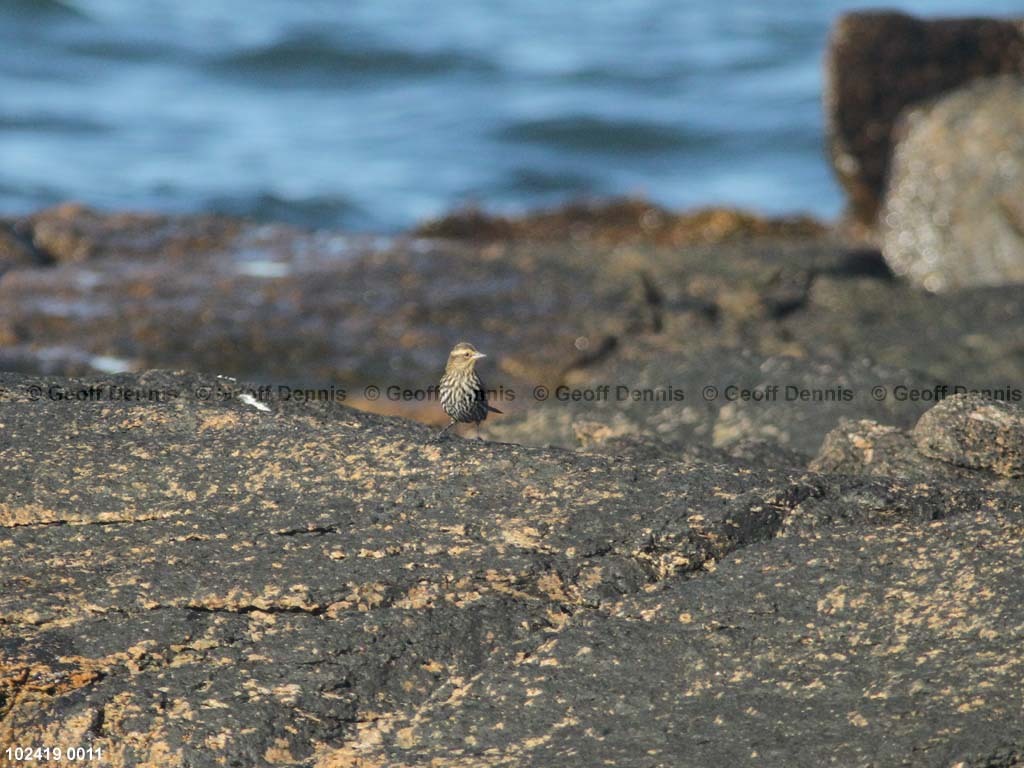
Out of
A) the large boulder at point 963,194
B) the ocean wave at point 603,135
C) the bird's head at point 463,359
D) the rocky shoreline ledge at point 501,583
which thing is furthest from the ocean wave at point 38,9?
the rocky shoreline ledge at point 501,583

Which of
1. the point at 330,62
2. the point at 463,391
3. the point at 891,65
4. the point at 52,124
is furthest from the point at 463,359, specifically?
the point at 330,62

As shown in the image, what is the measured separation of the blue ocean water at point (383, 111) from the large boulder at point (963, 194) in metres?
9.65

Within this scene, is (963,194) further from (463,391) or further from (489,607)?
(489,607)

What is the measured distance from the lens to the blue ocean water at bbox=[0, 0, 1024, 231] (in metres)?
26.8

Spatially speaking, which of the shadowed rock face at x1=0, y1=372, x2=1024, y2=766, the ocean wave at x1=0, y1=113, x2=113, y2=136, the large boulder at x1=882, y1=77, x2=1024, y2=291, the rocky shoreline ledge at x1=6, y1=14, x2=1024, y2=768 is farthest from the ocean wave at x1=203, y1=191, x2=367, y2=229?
the shadowed rock face at x1=0, y1=372, x2=1024, y2=766

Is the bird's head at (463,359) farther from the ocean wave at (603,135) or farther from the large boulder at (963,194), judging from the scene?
the ocean wave at (603,135)

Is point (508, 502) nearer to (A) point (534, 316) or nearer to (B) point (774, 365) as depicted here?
(B) point (774, 365)

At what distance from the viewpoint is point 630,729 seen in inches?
179

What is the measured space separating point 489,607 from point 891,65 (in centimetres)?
1457

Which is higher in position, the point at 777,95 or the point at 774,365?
the point at 777,95

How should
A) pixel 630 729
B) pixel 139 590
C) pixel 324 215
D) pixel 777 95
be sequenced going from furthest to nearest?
pixel 777 95
pixel 324 215
pixel 139 590
pixel 630 729

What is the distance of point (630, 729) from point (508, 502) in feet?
3.90

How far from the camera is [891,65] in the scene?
17828 millimetres

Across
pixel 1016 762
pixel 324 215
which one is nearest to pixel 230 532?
pixel 1016 762
